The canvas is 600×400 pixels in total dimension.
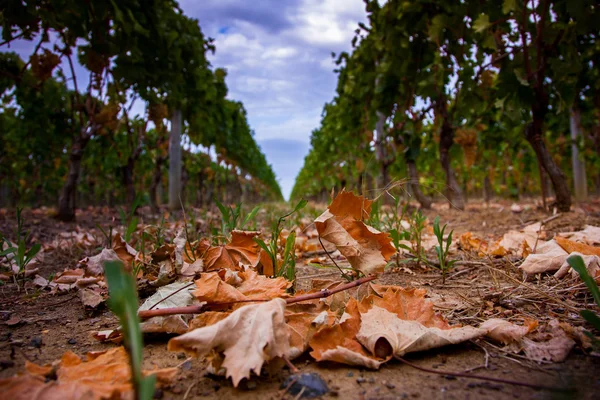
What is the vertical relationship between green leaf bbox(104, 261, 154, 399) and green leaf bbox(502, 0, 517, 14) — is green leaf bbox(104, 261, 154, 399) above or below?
below

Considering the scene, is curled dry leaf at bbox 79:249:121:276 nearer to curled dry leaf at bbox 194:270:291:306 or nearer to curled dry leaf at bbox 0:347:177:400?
curled dry leaf at bbox 194:270:291:306

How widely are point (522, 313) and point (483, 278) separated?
18.0 inches

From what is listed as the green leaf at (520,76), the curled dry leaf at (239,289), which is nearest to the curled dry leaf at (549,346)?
the curled dry leaf at (239,289)

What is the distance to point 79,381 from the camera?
2.05ft

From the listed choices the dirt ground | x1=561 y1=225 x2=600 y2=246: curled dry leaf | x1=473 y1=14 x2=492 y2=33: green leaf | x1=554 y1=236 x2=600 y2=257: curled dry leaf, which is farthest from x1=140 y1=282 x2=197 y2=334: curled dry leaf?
x1=473 y1=14 x2=492 y2=33: green leaf

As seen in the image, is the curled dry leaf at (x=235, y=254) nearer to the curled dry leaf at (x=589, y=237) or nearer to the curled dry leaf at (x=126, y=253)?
the curled dry leaf at (x=126, y=253)

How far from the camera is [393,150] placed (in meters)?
7.11

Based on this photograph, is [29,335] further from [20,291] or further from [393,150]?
[393,150]

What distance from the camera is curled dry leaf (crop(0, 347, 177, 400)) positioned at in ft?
1.86

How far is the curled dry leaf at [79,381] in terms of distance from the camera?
1.86ft

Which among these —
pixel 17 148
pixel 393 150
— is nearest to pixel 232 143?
pixel 17 148

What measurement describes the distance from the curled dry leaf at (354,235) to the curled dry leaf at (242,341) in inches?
14.4

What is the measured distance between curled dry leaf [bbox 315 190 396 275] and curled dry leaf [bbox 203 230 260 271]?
366 millimetres

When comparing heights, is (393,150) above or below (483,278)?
above
